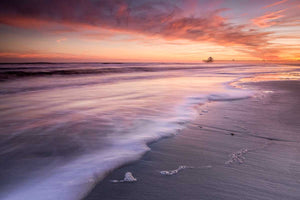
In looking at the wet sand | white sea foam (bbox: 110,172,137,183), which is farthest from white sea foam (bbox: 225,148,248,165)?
white sea foam (bbox: 110,172,137,183)

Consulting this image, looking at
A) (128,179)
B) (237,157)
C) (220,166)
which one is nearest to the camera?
(128,179)

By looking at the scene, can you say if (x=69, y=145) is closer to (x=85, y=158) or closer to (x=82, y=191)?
(x=85, y=158)

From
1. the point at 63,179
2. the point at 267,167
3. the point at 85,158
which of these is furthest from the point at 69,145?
the point at 267,167

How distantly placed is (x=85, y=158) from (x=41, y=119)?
2.38 metres

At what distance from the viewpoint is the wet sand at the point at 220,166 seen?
1.81 m

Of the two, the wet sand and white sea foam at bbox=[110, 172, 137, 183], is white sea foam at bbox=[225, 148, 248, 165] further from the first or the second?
white sea foam at bbox=[110, 172, 137, 183]

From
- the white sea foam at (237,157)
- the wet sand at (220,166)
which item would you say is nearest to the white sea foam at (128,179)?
the wet sand at (220,166)

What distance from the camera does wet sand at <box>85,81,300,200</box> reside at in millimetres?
1808

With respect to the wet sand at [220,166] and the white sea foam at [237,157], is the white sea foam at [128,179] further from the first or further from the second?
the white sea foam at [237,157]

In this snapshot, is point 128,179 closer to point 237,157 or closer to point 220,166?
point 220,166

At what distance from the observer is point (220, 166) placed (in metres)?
2.28

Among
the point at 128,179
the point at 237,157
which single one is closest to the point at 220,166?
the point at 237,157

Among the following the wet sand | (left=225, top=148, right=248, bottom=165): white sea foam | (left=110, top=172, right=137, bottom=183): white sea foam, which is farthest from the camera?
(left=225, top=148, right=248, bottom=165): white sea foam

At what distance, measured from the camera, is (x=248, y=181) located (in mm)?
1981
